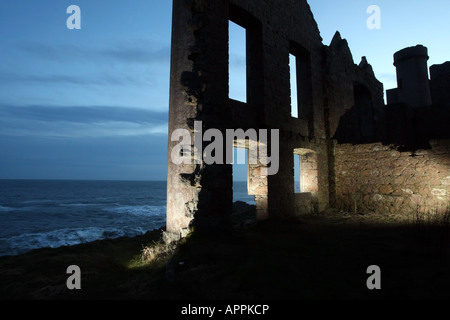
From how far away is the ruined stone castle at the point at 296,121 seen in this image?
19.8 ft

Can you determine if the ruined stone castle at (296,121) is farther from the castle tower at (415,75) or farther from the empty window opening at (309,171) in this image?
the castle tower at (415,75)

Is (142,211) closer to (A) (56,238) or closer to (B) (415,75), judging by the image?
(A) (56,238)

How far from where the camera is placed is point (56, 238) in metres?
16.2

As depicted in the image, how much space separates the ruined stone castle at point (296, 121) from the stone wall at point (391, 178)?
1.2 inches

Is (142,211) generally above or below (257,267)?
below

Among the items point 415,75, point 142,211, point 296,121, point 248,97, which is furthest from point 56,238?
point 415,75

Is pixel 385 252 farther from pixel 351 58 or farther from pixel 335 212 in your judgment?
pixel 351 58

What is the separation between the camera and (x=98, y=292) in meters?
3.95

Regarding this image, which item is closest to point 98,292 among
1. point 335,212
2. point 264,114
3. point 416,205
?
point 264,114

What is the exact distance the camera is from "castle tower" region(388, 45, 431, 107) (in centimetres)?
1773

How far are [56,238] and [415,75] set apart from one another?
83.2 feet

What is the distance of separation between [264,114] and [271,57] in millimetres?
1909

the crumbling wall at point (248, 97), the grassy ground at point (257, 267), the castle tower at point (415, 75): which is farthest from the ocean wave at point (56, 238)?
the castle tower at point (415, 75)

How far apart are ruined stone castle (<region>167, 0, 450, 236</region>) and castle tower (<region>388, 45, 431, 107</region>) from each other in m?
4.32
